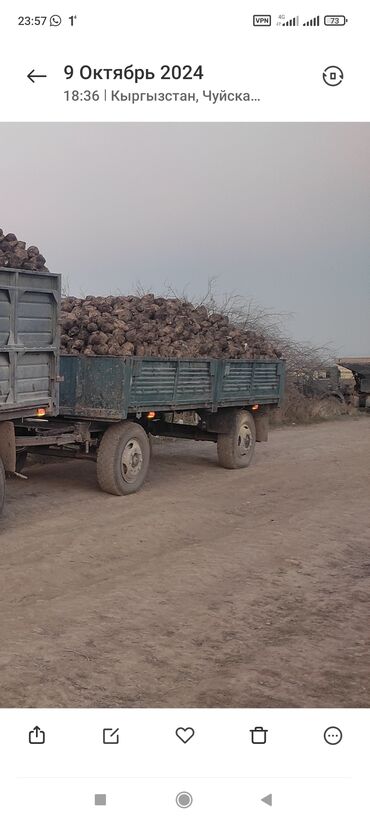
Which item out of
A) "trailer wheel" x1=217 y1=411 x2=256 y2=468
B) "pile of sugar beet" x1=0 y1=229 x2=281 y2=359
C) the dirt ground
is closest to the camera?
the dirt ground

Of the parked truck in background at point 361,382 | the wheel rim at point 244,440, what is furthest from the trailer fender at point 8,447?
the parked truck in background at point 361,382

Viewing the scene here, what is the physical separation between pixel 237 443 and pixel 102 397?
317cm

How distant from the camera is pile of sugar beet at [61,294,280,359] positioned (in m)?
8.67

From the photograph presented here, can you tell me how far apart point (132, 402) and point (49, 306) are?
1.57m

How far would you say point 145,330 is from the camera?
9.10m

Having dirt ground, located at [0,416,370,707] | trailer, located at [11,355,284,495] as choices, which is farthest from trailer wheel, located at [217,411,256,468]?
dirt ground, located at [0,416,370,707]

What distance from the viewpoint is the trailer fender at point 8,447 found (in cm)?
708

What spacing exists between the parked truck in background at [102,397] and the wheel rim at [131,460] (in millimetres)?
11

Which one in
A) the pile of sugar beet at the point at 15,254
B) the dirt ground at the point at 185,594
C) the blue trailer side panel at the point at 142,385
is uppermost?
the pile of sugar beet at the point at 15,254

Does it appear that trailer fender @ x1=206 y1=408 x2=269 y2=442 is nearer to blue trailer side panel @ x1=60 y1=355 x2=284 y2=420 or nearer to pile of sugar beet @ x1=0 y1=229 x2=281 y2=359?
blue trailer side panel @ x1=60 y1=355 x2=284 y2=420

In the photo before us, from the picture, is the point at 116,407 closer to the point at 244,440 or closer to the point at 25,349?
the point at 25,349
